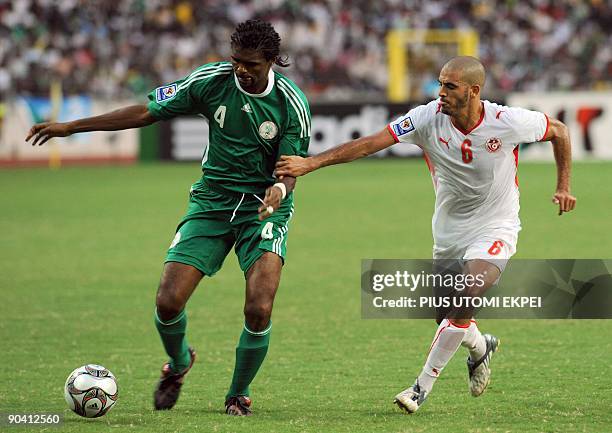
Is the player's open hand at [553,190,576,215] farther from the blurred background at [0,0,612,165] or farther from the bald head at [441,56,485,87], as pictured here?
the blurred background at [0,0,612,165]

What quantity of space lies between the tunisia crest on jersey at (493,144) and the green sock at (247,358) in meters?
1.69

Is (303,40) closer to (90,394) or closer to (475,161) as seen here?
(475,161)

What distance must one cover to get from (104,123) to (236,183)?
86cm

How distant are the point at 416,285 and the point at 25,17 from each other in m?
26.0

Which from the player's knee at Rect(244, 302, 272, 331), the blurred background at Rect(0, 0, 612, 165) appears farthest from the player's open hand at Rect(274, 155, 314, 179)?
the blurred background at Rect(0, 0, 612, 165)

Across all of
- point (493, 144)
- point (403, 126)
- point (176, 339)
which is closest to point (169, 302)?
point (176, 339)

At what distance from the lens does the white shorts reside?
6.97 metres

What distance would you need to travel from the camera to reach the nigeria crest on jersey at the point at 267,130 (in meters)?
6.91

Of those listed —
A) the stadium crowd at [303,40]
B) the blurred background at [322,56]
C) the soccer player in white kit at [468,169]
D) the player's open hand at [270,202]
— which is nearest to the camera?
the player's open hand at [270,202]

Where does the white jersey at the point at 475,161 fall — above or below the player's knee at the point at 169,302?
above

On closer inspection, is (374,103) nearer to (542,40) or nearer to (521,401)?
(542,40)

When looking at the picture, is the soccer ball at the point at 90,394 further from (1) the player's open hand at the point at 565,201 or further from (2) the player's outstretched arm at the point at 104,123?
(1) the player's open hand at the point at 565,201

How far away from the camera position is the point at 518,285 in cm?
804

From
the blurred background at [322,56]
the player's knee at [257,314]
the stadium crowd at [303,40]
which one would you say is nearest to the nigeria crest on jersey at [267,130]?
the player's knee at [257,314]
